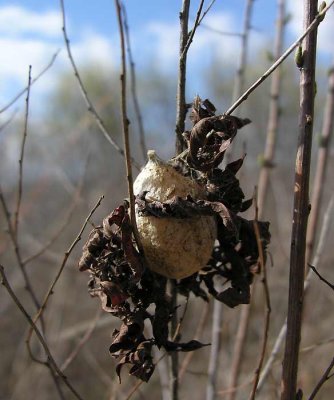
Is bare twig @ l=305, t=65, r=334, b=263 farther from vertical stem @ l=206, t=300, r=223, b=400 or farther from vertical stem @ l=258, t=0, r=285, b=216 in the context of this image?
vertical stem @ l=206, t=300, r=223, b=400

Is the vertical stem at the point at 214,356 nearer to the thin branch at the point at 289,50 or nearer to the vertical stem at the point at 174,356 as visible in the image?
the vertical stem at the point at 174,356

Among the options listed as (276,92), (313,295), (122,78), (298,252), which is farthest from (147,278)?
(313,295)

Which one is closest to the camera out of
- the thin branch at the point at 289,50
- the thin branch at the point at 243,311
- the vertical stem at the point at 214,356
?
the thin branch at the point at 289,50

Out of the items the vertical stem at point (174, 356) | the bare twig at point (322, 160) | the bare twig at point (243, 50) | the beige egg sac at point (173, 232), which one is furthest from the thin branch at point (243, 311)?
the beige egg sac at point (173, 232)

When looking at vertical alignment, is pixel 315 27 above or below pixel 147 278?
above

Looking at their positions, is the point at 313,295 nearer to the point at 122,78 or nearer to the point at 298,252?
the point at 298,252

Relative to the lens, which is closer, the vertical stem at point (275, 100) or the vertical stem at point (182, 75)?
the vertical stem at point (182, 75)
